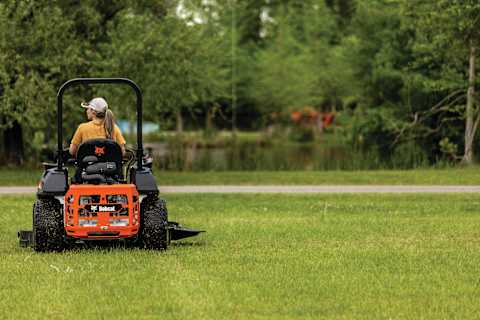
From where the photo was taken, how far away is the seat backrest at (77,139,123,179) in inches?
496

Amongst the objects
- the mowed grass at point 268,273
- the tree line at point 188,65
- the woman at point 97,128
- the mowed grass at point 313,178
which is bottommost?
the mowed grass at point 268,273

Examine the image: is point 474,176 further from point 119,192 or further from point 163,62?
point 119,192

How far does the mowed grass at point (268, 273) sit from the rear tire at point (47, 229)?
0.22 meters

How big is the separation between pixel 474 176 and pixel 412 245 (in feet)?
40.8

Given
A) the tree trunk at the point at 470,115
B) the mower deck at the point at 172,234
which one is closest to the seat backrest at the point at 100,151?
the mower deck at the point at 172,234

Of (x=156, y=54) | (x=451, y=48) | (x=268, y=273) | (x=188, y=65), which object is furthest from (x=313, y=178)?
(x=268, y=273)

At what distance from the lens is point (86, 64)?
27844 millimetres

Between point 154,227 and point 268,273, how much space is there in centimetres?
215

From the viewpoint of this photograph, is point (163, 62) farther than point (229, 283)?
Yes

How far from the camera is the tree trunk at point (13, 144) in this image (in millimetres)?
31047

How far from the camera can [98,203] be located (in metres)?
12.2

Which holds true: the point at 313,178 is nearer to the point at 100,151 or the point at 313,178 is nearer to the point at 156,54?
the point at 156,54

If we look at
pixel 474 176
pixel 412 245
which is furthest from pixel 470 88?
pixel 412 245

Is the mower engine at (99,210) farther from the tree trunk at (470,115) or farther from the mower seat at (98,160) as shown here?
the tree trunk at (470,115)
